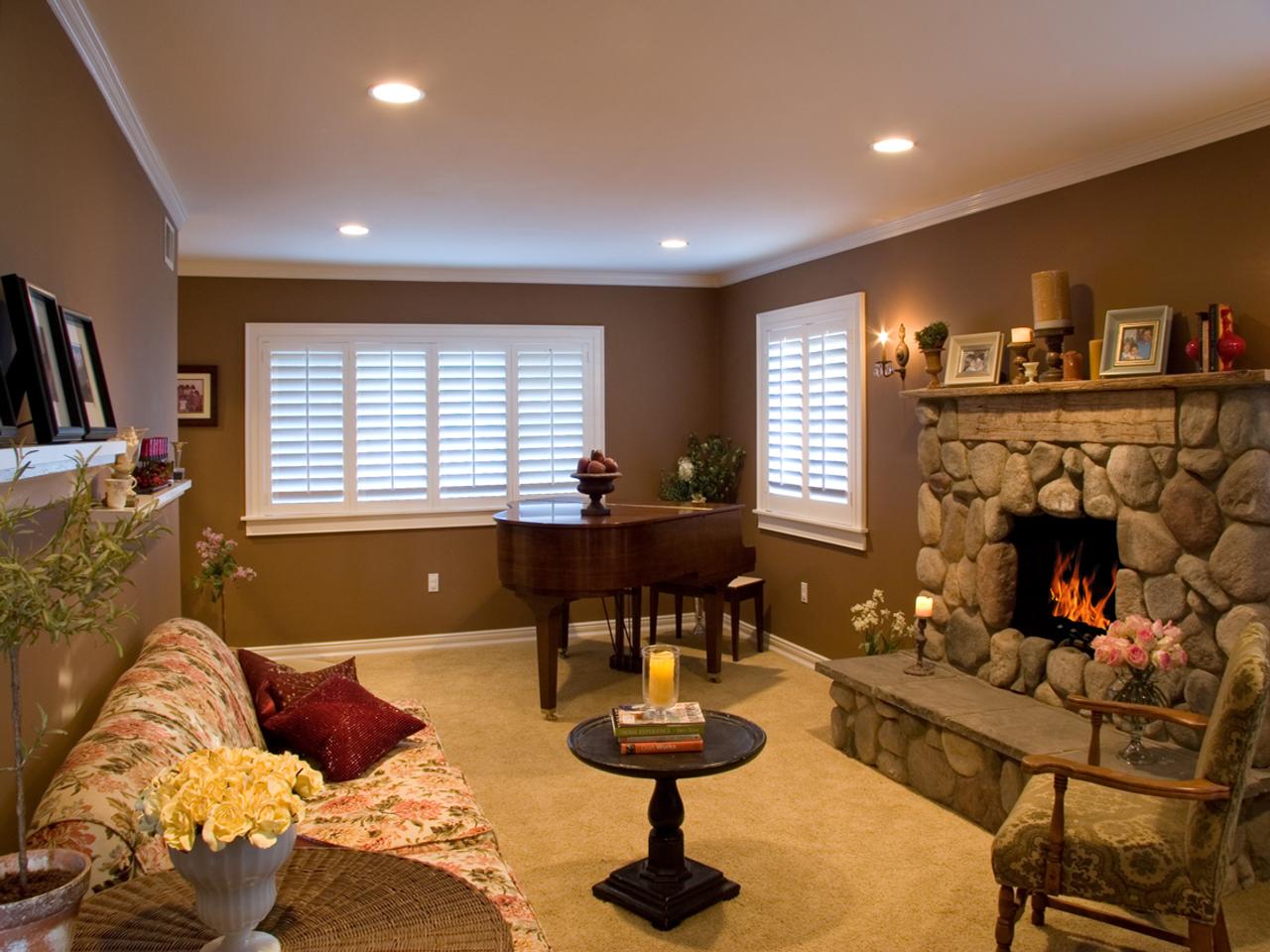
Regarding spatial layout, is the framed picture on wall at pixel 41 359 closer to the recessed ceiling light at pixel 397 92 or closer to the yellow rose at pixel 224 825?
the yellow rose at pixel 224 825

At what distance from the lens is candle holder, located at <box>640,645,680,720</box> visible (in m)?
3.08

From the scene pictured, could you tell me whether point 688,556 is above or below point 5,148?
below

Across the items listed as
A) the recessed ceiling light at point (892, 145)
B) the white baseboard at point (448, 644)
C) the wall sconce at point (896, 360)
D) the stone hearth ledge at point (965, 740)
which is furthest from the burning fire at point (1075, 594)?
the white baseboard at point (448, 644)

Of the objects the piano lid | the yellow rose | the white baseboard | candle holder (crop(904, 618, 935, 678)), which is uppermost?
the piano lid

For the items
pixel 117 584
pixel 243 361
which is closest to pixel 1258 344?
pixel 117 584

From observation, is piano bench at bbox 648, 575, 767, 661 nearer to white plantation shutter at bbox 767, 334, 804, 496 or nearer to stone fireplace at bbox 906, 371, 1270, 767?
white plantation shutter at bbox 767, 334, 804, 496

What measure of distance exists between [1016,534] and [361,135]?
3.06 metres

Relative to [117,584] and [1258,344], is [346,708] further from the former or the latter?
[1258,344]

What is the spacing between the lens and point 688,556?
5.29 metres

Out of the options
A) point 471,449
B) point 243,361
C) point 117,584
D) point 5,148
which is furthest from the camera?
point 471,449

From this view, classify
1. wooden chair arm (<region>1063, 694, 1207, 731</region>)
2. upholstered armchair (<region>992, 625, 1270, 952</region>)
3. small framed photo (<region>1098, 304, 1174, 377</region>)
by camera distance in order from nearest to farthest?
upholstered armchair (<region>992, 625, 1270, 952</region>) < wooden chair arm (<region>1063, 694, 1207, 731</region>) < small framed photo (<region>1098, 304, 1174, 377</region>)

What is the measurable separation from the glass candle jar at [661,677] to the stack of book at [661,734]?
79 millimetres

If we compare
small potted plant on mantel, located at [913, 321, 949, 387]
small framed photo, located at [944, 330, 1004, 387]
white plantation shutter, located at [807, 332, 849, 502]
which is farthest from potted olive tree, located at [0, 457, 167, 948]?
white plantation shutter, located at [807, 332, 849, 502]

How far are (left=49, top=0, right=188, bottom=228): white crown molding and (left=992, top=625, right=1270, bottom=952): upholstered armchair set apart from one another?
2967 millimetres
